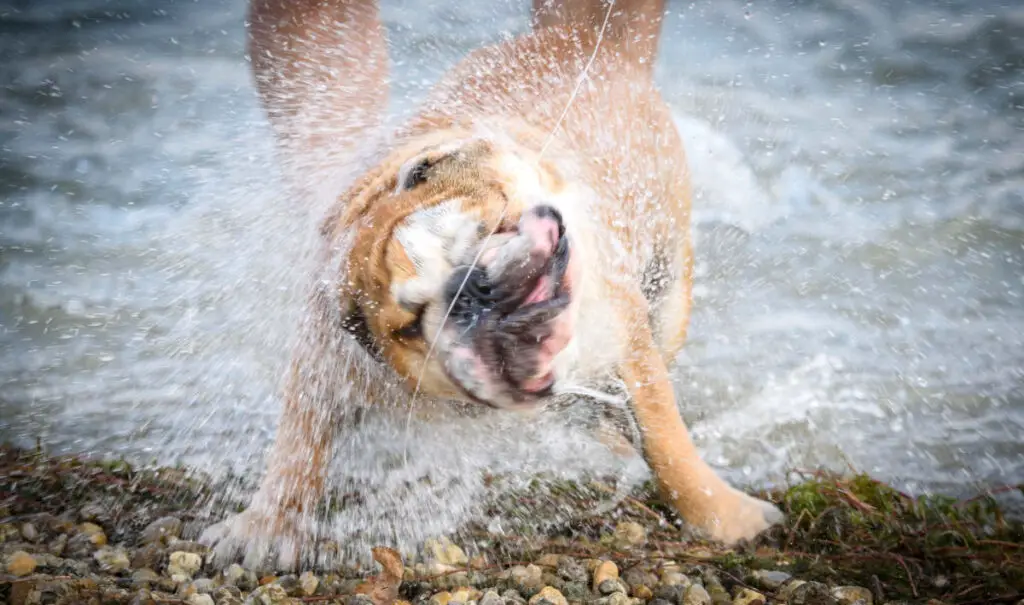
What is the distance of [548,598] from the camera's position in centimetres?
175

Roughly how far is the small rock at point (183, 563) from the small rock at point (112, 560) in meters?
0.11

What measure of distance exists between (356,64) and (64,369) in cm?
280

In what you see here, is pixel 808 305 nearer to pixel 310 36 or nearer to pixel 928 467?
pixel 928 467

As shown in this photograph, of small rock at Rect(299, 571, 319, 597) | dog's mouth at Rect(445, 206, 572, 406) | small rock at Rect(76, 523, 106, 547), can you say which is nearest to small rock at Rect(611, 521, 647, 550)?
dog's mouth at Rect(445, 206, 572, 406)

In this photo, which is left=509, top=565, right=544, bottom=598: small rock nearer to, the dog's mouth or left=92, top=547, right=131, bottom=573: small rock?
the dog's mouth

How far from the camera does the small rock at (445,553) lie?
208 cm

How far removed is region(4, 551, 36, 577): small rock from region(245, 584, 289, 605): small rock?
22.7 inches

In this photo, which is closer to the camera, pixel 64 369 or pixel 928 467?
pixel 928 467

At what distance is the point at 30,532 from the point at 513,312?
67.0 inches

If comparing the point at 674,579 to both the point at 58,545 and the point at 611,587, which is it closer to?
the point at 611,587

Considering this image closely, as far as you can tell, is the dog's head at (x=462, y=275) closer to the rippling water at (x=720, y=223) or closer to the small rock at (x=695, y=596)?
the small rock at (x=695, y=596)

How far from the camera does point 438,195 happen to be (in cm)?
188

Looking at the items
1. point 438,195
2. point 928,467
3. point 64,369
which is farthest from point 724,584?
point 64,369

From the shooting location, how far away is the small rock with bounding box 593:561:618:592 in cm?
188
